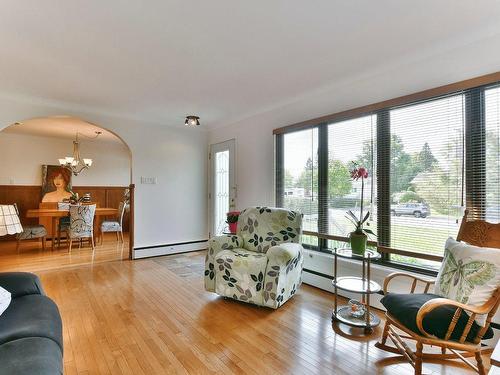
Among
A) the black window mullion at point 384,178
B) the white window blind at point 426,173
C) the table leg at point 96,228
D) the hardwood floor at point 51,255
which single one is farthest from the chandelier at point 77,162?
the white window blind at point 426,173

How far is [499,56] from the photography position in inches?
83.4

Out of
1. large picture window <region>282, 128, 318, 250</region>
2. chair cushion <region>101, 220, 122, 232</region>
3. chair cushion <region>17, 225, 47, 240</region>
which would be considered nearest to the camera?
large picture window <region>282, 128, 318, 250</region>

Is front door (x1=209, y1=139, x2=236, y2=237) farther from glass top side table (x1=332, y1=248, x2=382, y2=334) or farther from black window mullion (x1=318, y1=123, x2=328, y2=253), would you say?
glass top side table (x1=332, y1=248, x2=382, y2=334)

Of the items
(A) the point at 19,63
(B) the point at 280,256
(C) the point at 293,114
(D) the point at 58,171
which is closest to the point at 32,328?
(B) the point at 280,256

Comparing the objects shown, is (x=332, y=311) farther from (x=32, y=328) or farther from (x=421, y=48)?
(x=421, y=48)

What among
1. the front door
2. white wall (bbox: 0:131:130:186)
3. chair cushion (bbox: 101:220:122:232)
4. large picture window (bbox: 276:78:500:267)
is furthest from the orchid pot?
white wall (bbox: 0:131:130:186)

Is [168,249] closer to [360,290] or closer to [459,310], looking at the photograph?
[360,290]

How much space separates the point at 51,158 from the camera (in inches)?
263

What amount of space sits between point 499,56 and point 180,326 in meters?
3.40

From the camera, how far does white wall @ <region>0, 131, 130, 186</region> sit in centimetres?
619

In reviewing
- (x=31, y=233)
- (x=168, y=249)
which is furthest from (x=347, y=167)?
(x=31, y=233)

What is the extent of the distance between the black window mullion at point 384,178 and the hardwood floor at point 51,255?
414cm

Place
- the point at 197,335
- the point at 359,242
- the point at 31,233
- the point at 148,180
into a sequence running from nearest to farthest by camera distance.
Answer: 1. the point at 197,335
2. the point at 359,242
3. the point at 148,180
4. the point at 31,233

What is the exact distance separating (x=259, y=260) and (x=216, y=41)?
2.08m
